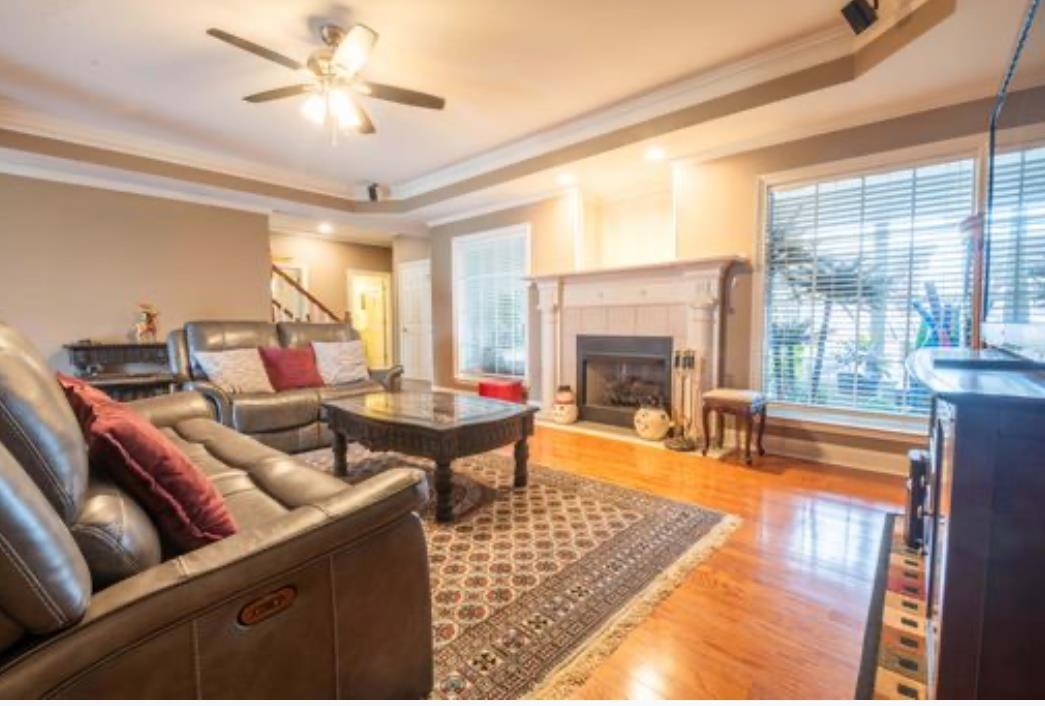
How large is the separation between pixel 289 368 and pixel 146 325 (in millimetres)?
2085

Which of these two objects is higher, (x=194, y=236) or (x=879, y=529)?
(x=194, y=236)

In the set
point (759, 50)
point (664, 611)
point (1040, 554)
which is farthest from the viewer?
point (759, 50)

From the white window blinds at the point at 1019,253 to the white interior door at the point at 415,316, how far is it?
6442 millimetres

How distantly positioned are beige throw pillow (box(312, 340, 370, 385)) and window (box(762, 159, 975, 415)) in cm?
341

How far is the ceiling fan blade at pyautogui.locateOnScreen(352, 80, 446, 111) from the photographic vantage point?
2723 mm

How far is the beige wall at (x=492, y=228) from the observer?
5.02 metres

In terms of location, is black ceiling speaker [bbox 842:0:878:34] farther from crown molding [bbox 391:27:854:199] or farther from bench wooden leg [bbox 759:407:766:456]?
bench wooden leg [bbox 759:407:766:456]

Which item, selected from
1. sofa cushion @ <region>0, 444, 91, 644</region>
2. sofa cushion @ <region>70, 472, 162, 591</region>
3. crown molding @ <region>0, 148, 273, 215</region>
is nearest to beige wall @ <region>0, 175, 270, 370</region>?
crown molding @ <region>0, 148, 273, 215</region>

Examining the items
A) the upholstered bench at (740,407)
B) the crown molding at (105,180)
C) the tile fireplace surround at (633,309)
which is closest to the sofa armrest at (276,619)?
the upholstered bench at (740,407)

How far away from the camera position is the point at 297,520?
1018 mm

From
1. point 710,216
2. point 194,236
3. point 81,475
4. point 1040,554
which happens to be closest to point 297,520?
point 81,475

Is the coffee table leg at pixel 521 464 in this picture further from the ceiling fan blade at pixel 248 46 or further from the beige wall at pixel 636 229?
the ceiling fan blade at pixel 248 46

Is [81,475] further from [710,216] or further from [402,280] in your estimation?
[402,280]

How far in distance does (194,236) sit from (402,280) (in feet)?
10.3
